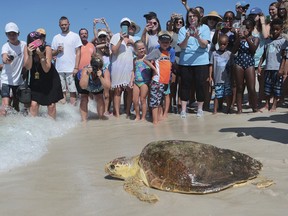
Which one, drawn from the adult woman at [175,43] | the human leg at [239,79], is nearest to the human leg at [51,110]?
the adult woman at [175,43]

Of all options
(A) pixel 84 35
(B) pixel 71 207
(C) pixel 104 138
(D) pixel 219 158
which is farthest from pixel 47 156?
(A) pixel 84 35

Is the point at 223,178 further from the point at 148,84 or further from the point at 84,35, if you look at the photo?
the point at 84,35

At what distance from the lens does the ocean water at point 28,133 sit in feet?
13.6

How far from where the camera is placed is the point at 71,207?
2.75 metres

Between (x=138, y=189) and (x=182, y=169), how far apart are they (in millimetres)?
397

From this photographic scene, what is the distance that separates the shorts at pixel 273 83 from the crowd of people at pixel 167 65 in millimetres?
17

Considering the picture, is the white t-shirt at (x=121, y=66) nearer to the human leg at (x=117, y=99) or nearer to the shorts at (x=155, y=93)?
the human leg at (x=117, y=99)

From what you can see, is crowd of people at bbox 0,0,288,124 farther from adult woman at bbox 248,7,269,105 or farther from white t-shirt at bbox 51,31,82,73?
white t-shirt at bbox 51,31,82,73

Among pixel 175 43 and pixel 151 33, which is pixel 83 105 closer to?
A: pixel 151 33

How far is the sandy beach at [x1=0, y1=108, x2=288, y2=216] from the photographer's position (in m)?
2.68

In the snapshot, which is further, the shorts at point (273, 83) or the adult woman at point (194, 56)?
the shorts at point (273, 83)

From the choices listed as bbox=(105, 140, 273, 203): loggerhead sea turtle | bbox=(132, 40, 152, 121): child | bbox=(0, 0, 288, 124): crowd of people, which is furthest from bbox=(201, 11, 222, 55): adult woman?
bbox=(105, 140, 273, 203): loggerhead sea turtle

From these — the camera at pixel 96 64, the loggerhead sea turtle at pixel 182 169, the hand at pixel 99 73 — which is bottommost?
the loggerhead sea turtle at pixel 182 169

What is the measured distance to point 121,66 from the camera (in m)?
6.81
